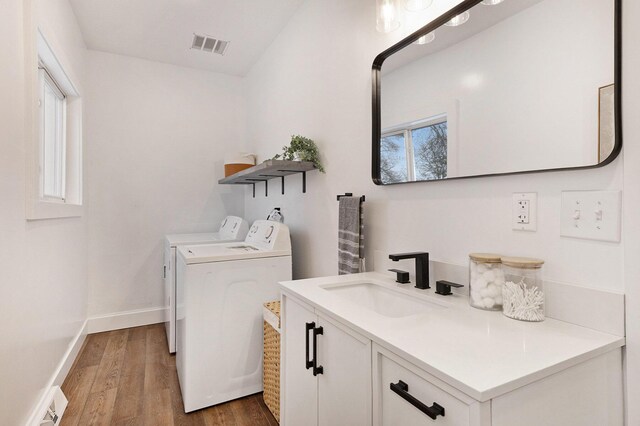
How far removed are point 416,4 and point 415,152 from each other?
2.00 feet

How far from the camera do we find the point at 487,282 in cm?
106

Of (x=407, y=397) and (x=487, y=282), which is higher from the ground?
(x=487, y=282)

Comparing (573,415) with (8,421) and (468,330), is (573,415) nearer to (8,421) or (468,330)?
(468,330)

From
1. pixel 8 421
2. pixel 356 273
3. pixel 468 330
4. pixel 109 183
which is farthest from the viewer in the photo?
pixel 109 183

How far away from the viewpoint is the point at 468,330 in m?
0.89

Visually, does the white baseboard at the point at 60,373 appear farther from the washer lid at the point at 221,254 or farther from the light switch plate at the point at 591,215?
the light switch plate at the point at 591,215

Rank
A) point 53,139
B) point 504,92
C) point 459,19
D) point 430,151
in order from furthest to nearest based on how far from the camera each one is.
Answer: point 53,139
point 430,151
point 459,19
point 504,92

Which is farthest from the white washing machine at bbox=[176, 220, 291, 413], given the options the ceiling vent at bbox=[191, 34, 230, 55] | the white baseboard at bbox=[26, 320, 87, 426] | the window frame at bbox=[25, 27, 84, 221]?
the ceiling vent at bbox=[191, 34, 230, 55]

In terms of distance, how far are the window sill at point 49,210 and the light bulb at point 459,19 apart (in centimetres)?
199

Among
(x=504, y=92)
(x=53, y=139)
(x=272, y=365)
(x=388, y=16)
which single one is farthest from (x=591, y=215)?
(x=53, y=139)

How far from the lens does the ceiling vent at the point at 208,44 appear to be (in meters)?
2.99

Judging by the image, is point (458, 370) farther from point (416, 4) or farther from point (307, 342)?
point (416, 4)

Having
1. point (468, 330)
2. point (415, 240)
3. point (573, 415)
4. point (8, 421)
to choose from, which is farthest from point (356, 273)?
point (8, 421)

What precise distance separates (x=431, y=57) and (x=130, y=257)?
3.28 metres
